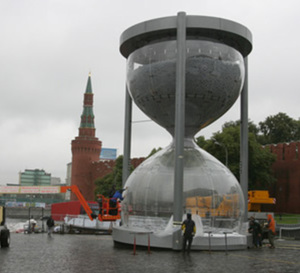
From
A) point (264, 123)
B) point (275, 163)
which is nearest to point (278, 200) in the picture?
point (275, 163)

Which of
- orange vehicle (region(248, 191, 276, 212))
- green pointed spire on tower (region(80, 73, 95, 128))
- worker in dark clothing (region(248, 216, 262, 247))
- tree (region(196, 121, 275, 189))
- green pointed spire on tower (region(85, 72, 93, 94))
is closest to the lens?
worker in dark clothing (region(248, 216, 262, 247))

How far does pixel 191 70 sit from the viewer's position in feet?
48.9

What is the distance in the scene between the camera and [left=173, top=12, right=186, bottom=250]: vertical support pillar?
13.9 metres

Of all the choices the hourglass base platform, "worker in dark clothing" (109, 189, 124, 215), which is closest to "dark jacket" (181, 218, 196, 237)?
the hourglass base platform

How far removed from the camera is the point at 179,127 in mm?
14297

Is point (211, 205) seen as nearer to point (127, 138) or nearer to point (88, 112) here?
point (127, 138)

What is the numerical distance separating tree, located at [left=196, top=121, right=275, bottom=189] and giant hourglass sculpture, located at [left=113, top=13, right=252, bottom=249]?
30040 mm

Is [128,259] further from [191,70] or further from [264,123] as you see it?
[264,123]

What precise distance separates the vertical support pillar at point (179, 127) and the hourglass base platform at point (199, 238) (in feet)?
0.90

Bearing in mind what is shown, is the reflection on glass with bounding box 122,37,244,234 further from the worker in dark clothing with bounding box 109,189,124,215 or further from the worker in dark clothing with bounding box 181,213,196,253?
the worker in dark clothing with bounding box 181,213,196,253

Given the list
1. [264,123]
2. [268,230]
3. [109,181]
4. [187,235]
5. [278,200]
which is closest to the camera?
[187,235]

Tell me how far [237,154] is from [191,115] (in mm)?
33196

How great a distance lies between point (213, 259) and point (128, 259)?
225 centimetres

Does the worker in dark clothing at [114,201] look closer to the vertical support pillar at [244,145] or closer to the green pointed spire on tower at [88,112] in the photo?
the vertical support pillar at [244,145]
